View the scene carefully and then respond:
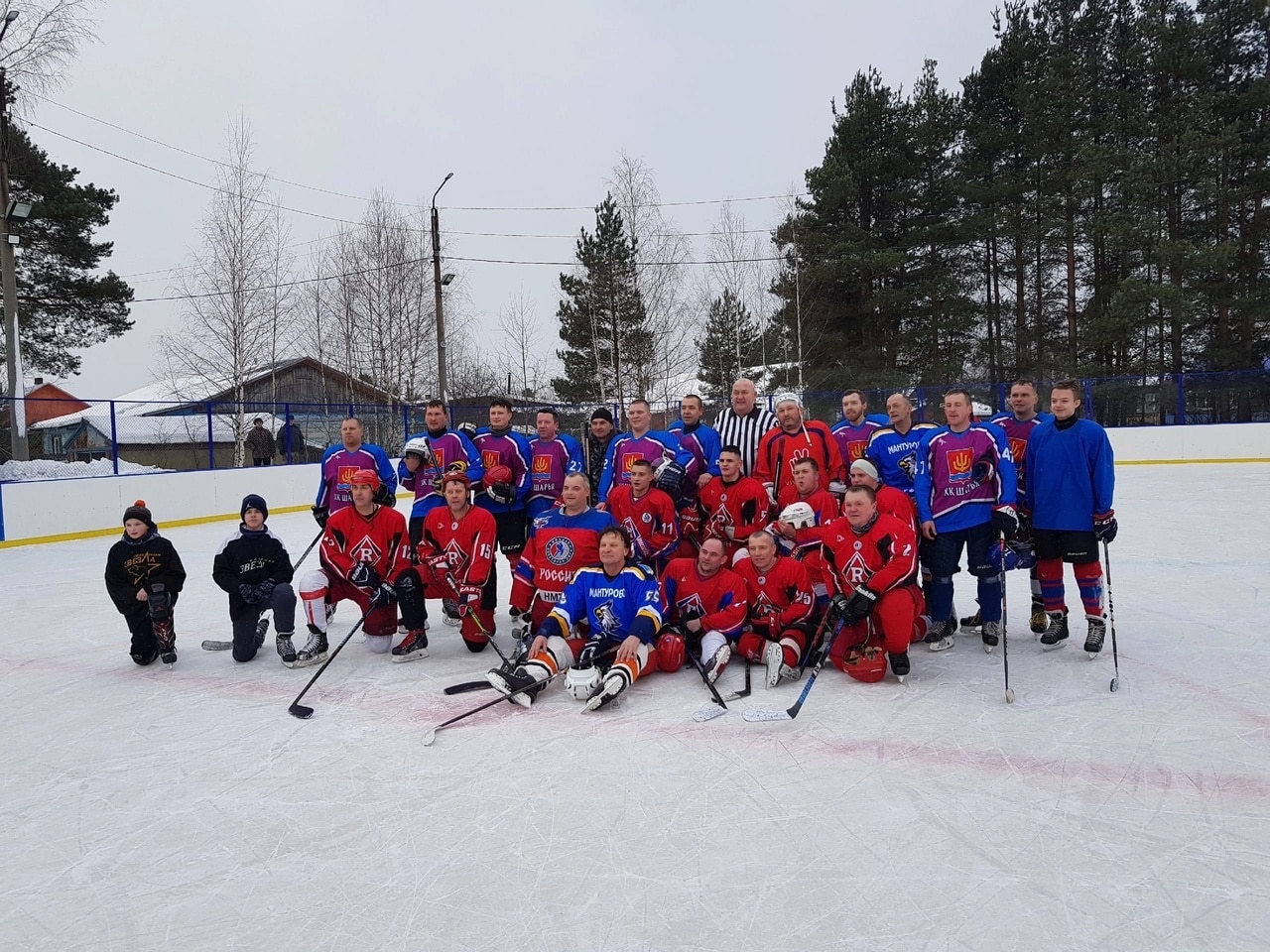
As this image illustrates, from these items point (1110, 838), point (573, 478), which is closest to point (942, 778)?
point (1110, 838)

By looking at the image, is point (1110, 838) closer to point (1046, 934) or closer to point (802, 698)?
point (1046, 934)

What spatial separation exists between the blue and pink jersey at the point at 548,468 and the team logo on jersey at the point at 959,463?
2.35 m

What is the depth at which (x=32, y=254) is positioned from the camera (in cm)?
1535

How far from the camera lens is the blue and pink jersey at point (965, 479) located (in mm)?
3949

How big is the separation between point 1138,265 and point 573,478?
19666 millimetres

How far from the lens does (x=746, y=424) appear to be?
5141mm

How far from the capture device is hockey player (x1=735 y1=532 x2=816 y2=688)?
384 centimetres

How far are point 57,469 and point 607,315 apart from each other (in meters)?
12.8

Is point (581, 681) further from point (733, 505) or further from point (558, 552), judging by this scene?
point (733, 505)

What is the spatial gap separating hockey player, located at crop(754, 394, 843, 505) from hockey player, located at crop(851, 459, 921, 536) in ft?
1.88

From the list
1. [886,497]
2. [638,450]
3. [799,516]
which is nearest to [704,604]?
[799,516]

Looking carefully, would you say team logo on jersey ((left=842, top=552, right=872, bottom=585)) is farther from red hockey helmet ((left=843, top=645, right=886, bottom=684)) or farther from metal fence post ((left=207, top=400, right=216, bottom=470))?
metal fence post ((left=207, top=400, right=216, bottom=470))

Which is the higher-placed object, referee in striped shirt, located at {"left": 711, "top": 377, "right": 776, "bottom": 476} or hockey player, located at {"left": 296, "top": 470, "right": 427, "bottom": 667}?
referee in striped shirt, located at {"left": 711, "top": 377, "right": 776, "bottom": 476}

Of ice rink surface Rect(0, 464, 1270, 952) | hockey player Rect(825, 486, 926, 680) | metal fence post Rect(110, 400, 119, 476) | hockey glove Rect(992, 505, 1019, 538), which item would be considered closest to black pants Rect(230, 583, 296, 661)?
ice rink surface Rect(0, 464, 1270, 952)
